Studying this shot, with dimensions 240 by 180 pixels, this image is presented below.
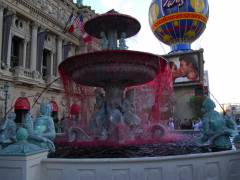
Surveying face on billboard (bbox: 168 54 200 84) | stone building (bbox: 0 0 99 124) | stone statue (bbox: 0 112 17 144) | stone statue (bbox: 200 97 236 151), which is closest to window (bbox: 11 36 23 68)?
stone building (bbox: 0 0 99 124)

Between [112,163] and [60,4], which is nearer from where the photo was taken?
[112,163]

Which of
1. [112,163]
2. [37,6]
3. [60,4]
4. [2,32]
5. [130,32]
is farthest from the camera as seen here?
[60,4]

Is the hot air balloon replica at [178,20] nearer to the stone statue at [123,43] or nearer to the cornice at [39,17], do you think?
the cornice at [39,17]

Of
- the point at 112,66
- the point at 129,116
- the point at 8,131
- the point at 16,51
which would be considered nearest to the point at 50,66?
the point at 16,51

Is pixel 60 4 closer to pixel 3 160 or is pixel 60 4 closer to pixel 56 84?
pixel 56 84

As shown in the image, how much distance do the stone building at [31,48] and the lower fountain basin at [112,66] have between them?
15.3 meters

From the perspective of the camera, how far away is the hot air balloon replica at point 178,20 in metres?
37.4

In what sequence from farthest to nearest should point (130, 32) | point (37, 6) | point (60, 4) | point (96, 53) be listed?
point (60, 4)
point (37, 6)
point (130, 32)
point (96, 53)

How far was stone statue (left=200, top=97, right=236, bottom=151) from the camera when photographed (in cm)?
662

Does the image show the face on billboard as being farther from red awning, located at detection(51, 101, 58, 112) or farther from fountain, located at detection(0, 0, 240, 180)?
fountain, located at detection(0, 0, 240, 180)

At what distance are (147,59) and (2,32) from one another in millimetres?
21732

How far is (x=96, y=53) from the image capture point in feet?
28.8

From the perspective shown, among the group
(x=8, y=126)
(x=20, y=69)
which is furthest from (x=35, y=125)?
(x=20, y=69)

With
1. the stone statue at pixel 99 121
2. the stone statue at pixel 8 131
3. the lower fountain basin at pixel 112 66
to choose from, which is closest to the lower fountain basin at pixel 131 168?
the stone statue at pixel 8 131
